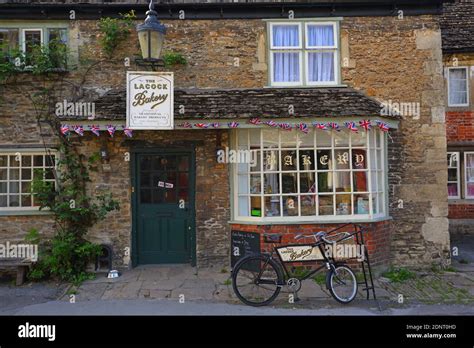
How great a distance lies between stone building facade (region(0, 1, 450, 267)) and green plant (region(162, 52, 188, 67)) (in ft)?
0.52

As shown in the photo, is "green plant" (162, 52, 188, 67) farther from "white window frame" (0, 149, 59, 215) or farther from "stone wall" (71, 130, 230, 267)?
"white window frame" (0, 149, 59, 215)

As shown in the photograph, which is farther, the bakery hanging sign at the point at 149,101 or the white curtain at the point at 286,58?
the white curtain at the point at 286,58

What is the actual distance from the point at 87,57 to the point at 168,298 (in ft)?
17.7

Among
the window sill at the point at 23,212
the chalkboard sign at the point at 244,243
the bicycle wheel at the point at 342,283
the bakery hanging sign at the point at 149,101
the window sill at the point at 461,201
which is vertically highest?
the bakery hanging sign at the point at 149,101

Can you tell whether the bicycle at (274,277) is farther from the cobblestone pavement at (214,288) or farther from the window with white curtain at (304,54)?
the window with white curtain at (304,54)

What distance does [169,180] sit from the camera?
29.2 feet

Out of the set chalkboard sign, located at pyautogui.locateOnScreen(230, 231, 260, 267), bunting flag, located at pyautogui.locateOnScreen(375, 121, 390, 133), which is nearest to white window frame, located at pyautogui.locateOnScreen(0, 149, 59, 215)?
chalkboard sign, located at pyautogui.locateOnScreen(230, 231, 260, 267)

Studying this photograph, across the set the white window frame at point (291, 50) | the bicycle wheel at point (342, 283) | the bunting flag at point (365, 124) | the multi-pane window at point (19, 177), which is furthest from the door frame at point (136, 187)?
the bunting flag at point (365, 124)

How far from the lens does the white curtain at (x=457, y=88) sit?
1351cm

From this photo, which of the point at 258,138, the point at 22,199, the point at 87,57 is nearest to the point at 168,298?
the point at 258,138

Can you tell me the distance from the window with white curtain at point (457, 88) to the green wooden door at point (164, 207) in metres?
9.51

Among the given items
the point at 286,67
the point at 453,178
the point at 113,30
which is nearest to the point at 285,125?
the point at 286,67

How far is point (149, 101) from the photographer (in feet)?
26.2

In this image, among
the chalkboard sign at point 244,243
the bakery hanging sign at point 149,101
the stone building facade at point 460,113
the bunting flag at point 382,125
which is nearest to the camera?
the chalkboard sign at point 244,243
